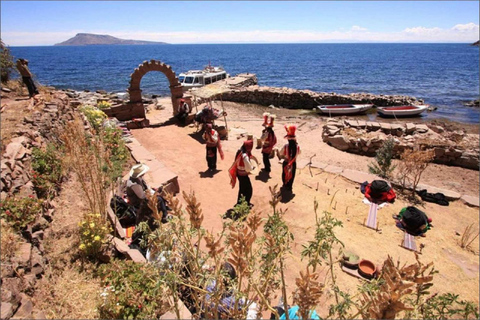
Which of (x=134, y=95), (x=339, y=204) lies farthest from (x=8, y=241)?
(x=134, y=95)

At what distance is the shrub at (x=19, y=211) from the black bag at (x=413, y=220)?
25.1 ft

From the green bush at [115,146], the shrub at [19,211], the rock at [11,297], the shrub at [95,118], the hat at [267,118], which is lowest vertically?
the rock at [11,297]

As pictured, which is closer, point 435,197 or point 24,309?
point 24,309

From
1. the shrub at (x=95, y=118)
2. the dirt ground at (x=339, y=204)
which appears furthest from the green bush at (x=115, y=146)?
the dirt ground at (x=339, y=204)

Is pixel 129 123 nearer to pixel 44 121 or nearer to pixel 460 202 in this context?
pixel 44 121

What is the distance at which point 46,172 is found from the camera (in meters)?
5.74

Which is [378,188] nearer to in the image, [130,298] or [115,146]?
[130,298]

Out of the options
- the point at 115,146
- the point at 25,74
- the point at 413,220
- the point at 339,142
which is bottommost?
the point at 413,220

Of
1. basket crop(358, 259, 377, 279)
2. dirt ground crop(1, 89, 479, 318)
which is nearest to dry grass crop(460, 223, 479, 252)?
dirt ground crop(1, 89, 479, 318)

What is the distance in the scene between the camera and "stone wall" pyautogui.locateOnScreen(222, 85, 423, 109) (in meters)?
25.1

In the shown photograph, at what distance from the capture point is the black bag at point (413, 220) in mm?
6242

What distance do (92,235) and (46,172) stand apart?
2603mm

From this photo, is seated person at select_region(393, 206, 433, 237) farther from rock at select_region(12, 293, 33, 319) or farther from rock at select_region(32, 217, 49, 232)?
rock at select_region(32, 217, 49, 232)

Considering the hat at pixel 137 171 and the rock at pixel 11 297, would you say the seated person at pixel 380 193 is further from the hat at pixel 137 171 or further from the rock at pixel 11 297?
the rock at pixel 11 297
